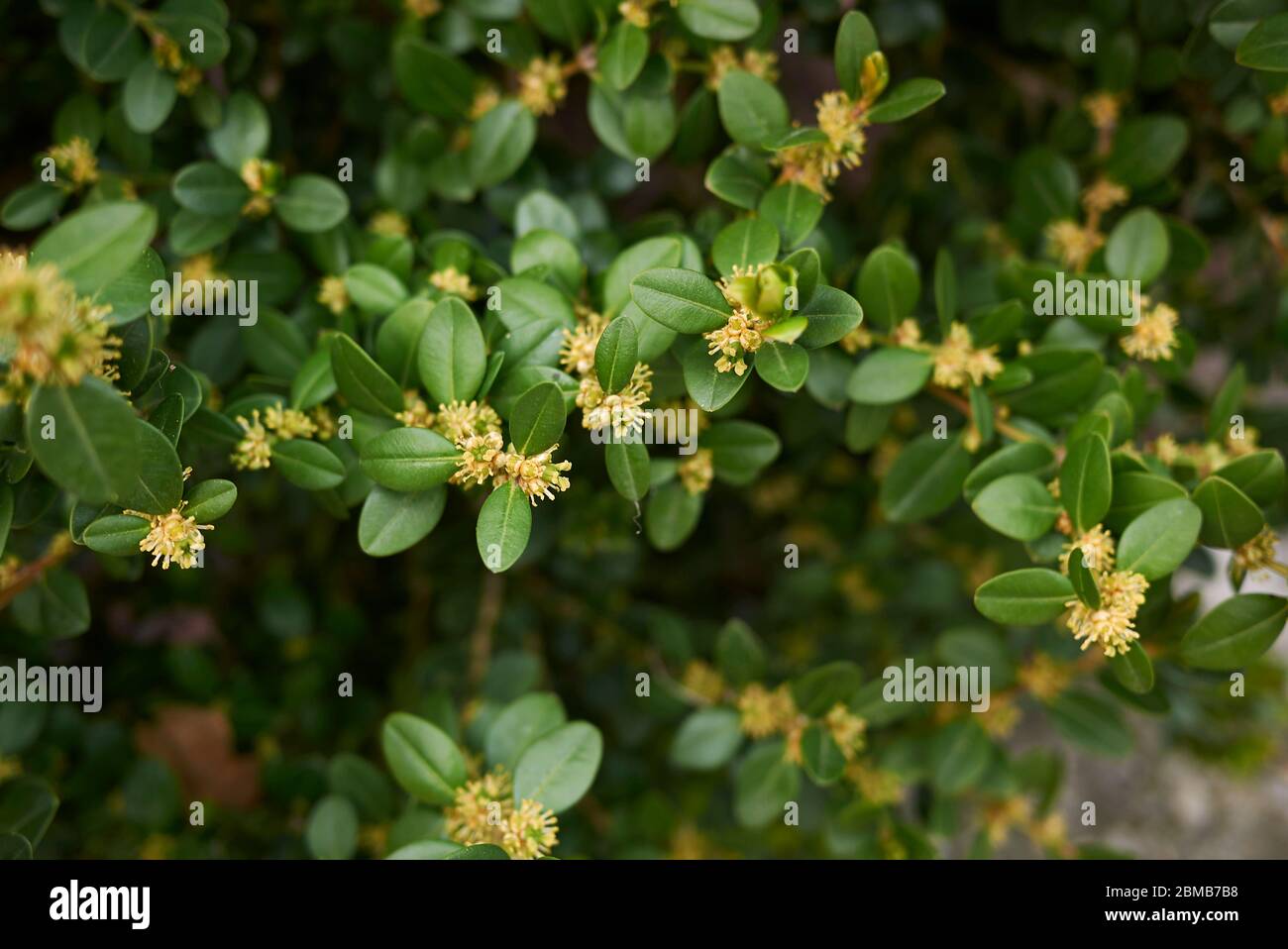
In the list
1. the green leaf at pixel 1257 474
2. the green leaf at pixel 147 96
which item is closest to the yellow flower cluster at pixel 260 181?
the green leaf at pixel 147 96

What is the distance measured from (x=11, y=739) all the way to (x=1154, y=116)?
200cm

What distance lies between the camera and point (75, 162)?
4.23ft

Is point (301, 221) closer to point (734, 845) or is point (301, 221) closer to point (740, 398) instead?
point (740, 398)

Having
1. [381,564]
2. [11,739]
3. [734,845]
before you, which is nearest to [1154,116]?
[734,845]

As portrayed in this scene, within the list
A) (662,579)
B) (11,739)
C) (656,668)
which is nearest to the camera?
(11,739)

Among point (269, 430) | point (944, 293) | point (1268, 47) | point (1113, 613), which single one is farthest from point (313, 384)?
point (1268, 47)

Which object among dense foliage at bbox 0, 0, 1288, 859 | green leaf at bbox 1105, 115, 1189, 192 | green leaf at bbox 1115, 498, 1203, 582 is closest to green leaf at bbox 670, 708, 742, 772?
dense foliage at bbox 0, 0, 1288, 859

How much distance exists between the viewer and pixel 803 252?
995 millimetres

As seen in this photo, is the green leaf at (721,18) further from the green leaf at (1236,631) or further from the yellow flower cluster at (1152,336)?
the green leaf at (1236,631)

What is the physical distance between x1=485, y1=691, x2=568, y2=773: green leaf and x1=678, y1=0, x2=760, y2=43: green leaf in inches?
36.8

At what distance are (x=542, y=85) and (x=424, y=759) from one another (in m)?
0.98

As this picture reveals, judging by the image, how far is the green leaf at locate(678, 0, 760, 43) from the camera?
3.76 ft

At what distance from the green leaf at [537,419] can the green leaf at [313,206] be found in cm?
55

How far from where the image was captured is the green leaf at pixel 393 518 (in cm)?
103
